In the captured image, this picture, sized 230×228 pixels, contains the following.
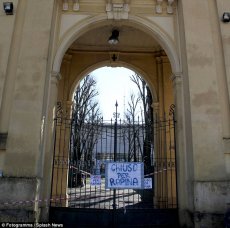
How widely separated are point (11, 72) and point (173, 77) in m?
4.32

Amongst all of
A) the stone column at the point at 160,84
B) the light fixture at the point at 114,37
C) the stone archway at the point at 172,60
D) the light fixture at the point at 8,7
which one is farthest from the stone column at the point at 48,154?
the stone column at the point at 160,84

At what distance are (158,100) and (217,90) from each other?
3764 mm

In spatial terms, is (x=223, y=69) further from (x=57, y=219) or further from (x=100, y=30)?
(x=57, y=219)

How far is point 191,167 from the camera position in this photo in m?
6.46

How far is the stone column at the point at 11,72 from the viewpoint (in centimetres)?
665

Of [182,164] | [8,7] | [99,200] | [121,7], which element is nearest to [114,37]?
[121,7]

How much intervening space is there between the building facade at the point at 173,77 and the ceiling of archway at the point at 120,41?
182cm

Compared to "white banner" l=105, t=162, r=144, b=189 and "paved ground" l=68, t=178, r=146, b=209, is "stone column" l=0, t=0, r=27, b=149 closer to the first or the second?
"white banner" l=105, t=162, r=144, b=189

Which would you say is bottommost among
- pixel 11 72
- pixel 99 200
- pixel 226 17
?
pixel 99 200

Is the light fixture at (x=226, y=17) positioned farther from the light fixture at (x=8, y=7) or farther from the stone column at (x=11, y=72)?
the light fixture at (x=8, y=7)

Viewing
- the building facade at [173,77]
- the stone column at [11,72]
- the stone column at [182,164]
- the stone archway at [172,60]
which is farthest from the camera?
the stone archway at [172,60]

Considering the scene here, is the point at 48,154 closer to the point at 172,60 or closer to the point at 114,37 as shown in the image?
the point at 172,60

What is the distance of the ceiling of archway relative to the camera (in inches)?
387

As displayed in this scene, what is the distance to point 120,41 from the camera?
1055cm
